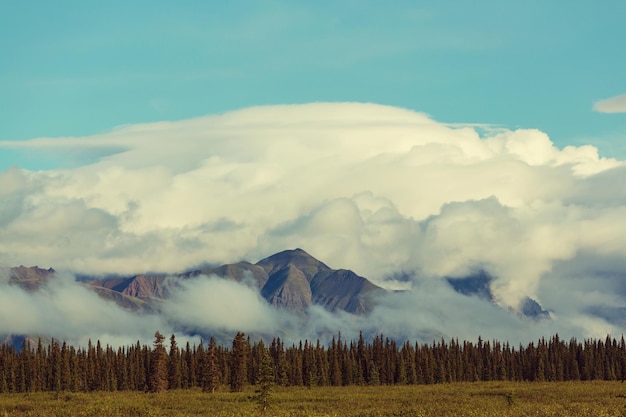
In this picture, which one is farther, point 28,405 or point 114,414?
point 28,405

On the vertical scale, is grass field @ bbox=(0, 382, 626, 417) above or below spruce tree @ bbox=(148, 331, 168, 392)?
below

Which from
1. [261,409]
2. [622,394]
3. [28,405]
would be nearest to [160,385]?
[28,405]

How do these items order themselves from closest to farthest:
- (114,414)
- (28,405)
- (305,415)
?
(305,415) < (114,414) < (28,405)

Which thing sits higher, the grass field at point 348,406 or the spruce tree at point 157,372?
the spruce tree at point 157,372

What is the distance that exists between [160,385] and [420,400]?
231 ft

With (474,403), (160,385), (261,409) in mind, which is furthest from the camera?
(160,385)

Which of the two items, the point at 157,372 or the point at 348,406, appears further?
the point at 157,372

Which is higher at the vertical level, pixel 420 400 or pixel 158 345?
pixel 158 345

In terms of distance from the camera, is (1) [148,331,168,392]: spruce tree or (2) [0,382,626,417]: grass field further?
(1) [148,331,168,392]: spruce tree

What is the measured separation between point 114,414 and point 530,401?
65241 millimetres

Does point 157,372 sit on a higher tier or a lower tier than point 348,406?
higher

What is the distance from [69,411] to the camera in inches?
4651

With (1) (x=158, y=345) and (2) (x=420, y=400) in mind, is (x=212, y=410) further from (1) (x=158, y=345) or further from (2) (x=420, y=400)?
(1) (x=158, y=345)

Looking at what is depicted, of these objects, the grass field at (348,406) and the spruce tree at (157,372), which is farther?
the spruce tree at (157,372)
